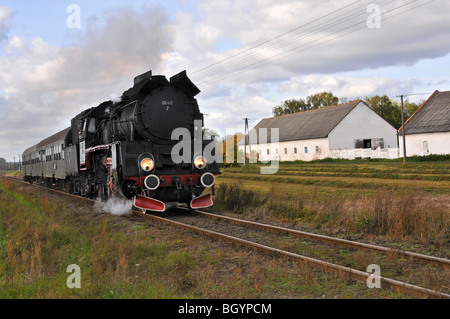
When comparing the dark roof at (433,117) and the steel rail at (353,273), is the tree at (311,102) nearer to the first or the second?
the dark roof at (433,117)

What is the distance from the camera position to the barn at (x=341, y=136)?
47250mm

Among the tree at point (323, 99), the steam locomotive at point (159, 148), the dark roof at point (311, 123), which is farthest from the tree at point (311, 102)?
the steam locomotive at point (159, 148)

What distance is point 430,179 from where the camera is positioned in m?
21.5

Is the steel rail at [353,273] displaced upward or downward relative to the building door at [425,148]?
downward

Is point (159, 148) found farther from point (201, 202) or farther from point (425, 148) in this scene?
point (425, 148)

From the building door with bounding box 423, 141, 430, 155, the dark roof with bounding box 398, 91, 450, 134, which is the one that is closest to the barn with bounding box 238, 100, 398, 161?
the building door with bounding box 423, 141, 430, 155

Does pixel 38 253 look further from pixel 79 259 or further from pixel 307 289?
pixel 307 289

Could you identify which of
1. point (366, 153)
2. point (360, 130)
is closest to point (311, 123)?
point (360, 130)

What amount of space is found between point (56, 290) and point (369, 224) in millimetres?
7167

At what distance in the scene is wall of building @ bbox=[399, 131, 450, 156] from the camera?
3906cm

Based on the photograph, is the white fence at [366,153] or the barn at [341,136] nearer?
the white fence at [366,153]

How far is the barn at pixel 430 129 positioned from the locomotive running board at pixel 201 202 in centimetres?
3390

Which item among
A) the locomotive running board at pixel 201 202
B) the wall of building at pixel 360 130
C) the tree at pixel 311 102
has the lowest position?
the locomotive running board at pixel 201 202

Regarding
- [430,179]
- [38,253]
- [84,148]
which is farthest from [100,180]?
[430,179]
